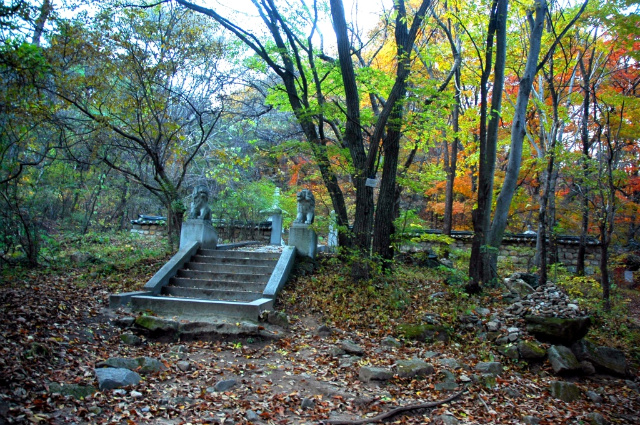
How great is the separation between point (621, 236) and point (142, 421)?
18.8 metres

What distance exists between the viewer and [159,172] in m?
10.7

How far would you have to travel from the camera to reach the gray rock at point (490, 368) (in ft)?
18.4

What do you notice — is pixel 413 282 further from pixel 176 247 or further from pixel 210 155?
pixel 210 155

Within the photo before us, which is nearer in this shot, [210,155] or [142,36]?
[142,36]

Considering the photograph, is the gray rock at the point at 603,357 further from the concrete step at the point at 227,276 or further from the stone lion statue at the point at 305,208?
the stone lion statue at the point at 305,208

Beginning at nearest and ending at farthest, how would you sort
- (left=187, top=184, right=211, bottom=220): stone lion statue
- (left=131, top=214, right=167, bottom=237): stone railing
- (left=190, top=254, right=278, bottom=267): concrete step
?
(left=190, top=254, right=278, bottom=267): concrete step, (left=187, top=184, right=211, bottom=220): stone lion statue, (left=131, top=214, right=167, bottom=237): stone railing

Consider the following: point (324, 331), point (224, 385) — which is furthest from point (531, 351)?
point (224, 385)

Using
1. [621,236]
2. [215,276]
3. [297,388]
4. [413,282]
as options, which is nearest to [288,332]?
[297,388]

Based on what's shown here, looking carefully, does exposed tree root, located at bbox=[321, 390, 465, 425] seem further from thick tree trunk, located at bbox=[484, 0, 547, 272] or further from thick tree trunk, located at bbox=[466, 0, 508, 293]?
thick tree trunk, located at bbox=[484, 0, 547, 272]

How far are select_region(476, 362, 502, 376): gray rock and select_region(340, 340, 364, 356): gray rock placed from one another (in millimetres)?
1651

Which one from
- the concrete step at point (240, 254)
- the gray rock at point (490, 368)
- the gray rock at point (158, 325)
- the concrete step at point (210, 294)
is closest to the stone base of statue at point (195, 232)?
the concrete step at point (240, 254)

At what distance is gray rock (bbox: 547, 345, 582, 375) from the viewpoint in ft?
19.0

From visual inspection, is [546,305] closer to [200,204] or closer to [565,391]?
[565,391]

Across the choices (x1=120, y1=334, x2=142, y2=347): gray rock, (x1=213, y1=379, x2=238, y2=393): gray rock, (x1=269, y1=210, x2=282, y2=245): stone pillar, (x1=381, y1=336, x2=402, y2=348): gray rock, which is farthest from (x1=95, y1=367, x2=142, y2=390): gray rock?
(x1=269, y1=210, x2=282, y2=245): stone pillar
